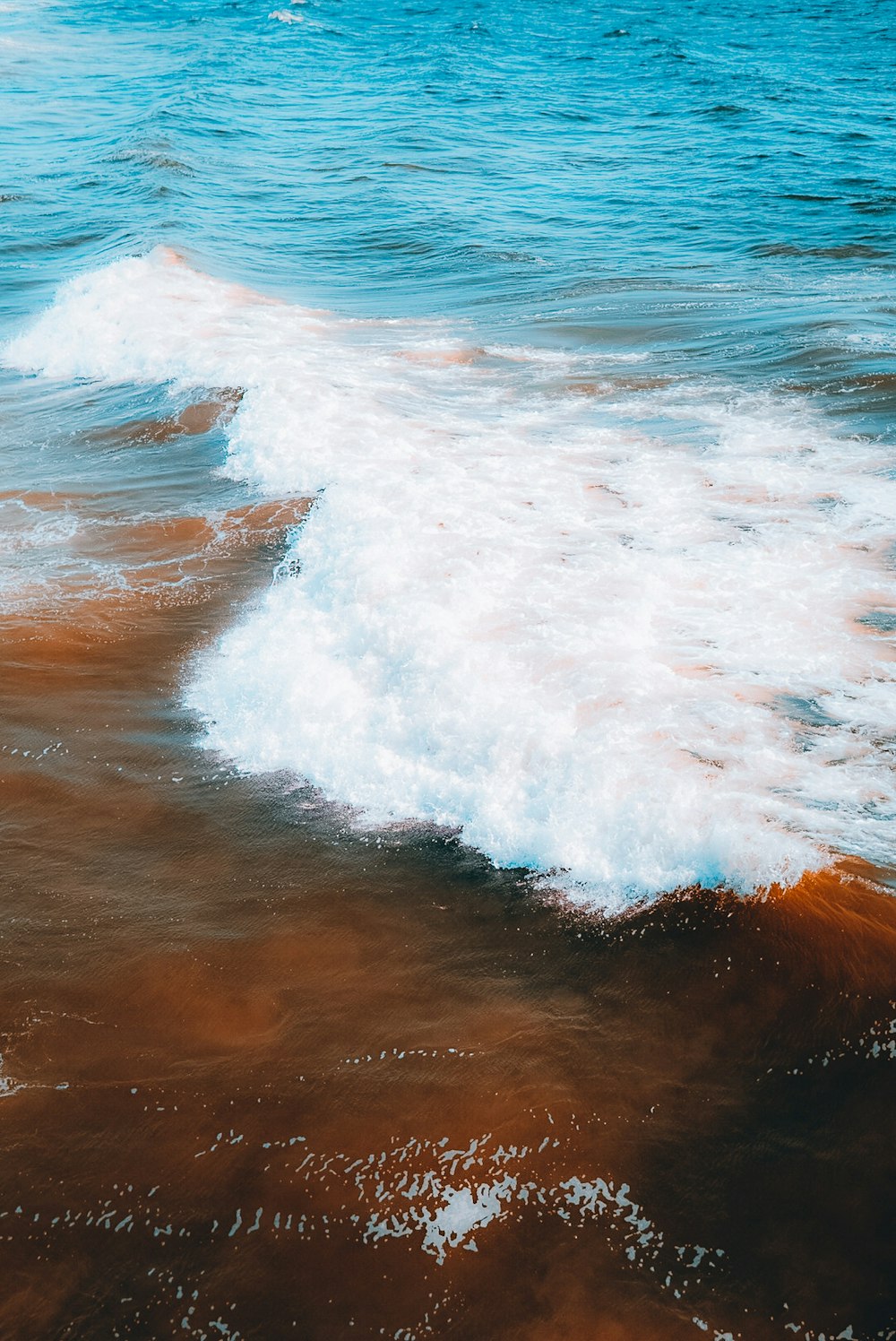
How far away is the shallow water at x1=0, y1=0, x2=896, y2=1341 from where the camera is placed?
215 centimetres

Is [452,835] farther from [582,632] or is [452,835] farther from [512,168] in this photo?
[512,168]

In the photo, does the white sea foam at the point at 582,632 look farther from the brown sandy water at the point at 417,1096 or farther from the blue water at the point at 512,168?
the blue water at the point at 512,168

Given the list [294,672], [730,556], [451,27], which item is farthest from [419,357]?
[451,27]

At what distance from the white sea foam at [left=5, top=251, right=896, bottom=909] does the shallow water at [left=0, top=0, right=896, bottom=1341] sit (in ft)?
0.09

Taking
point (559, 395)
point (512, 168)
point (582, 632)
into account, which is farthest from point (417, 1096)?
point (512, 168)

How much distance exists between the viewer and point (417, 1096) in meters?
2.43

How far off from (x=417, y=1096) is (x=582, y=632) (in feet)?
7.82

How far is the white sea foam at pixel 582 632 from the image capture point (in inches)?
127

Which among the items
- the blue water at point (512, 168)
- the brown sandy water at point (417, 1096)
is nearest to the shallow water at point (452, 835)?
the brown sandy water at point (417, 1096)

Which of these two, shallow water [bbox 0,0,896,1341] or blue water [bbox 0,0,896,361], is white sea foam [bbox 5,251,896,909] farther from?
blue water [bbox 0,0,896,361]

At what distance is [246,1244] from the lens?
2160mm

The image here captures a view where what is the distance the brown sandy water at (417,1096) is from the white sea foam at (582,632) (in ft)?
0.96

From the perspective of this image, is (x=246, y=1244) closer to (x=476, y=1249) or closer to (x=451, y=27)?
(x=476, y=1249)

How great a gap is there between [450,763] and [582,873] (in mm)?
778
